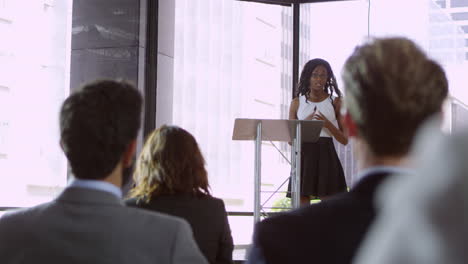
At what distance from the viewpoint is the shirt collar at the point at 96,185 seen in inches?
54.9

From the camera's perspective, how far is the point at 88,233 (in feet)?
4.41

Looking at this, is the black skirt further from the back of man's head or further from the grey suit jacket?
the back of man's head

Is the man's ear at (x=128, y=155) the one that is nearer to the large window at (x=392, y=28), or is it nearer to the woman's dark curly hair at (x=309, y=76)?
the woman's dark curly hair at (x=309, y=76)

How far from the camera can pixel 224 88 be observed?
684cm

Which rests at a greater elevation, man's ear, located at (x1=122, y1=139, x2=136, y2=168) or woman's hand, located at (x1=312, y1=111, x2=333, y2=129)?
woman's hand, located at (x1=312, y1=111, x2=333, y2=129)

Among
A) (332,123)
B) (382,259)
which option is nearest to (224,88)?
(332,123)

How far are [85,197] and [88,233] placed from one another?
0.25 ft

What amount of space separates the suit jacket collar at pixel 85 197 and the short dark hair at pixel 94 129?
0.05 meters

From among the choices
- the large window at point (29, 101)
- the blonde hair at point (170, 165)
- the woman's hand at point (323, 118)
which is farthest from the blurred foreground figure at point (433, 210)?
the large window at point (29, 101)

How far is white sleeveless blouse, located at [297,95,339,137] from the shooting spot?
5.22m

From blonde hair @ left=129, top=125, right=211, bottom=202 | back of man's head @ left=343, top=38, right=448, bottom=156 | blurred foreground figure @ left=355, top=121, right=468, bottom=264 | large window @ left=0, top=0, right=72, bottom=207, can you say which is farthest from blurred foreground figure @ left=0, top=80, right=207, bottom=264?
large window @ left=0, top=0, right=72, bottom=207

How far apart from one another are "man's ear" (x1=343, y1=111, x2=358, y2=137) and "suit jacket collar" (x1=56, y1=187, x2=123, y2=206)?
577mm

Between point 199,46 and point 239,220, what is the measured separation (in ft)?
5.86

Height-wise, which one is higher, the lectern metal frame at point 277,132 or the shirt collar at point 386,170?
the lectern metal frame at point 277,132
